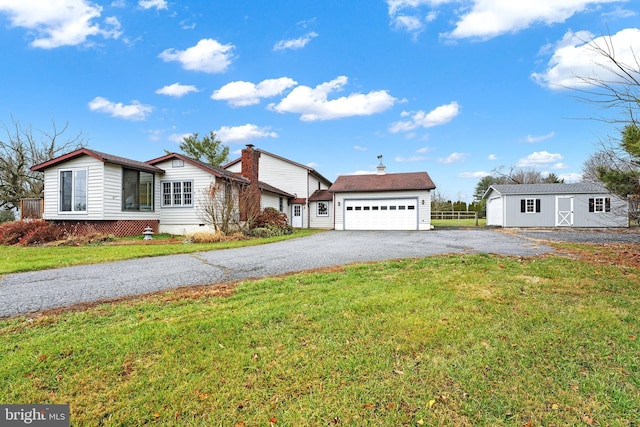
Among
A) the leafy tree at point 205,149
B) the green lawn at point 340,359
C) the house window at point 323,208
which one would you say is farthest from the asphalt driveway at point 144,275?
the leafy tree at point 205,149

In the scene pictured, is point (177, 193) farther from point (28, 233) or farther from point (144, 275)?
point (144, 275)

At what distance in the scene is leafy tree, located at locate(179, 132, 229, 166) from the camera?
3950 cm

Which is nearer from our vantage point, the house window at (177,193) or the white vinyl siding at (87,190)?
the white vinyl siding at (87,190)

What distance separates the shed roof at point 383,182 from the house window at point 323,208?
2.19 meters

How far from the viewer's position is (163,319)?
12.3ft

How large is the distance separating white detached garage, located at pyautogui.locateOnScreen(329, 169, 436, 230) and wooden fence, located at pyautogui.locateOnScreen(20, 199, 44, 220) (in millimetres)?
17129

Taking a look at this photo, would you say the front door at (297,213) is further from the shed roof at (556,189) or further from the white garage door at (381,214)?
the shed roof at (556,189)

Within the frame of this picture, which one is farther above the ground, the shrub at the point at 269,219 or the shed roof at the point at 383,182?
the shed roof at the point at 383,182

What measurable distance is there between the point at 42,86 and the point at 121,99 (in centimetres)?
400

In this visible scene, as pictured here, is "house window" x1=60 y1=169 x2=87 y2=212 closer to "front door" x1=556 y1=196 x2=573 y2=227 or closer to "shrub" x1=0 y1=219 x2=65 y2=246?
"shrub" x1=0 y1=219 x2=65 y2=246

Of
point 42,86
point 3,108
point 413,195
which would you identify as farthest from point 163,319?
point 3,108

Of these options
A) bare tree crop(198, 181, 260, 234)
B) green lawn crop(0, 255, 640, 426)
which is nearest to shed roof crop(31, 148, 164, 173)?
bare tree crop(198, 181, 260, 234)

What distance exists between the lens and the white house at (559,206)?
22.0 meters

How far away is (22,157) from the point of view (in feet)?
78.5
